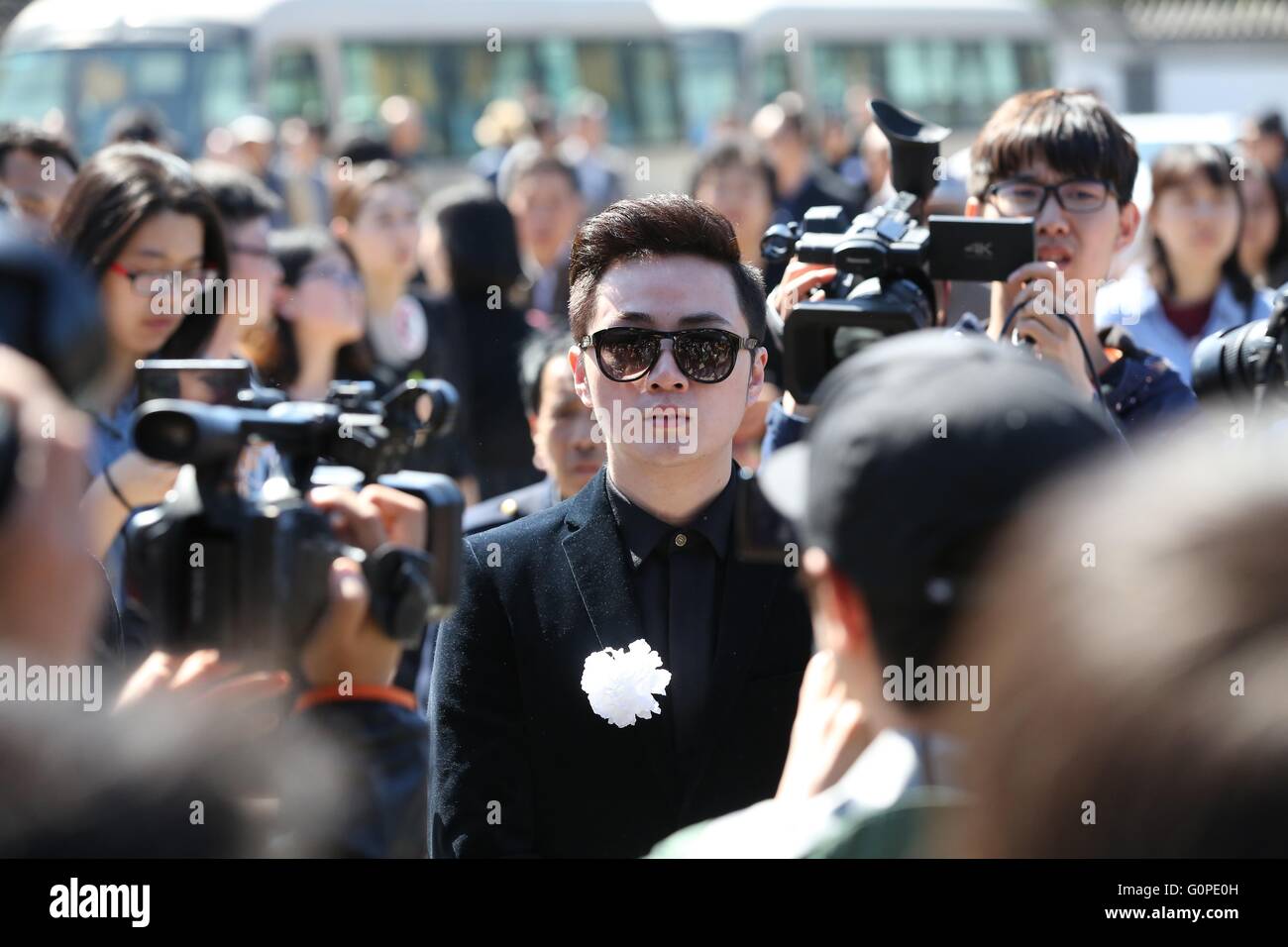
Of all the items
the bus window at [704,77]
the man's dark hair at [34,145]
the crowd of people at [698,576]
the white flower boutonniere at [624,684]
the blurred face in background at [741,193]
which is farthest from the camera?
the bus window at [704,77]

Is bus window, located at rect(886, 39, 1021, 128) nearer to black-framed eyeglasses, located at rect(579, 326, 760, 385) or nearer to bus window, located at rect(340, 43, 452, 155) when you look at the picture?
bus window, located at rect(340, 43, 452, 155)

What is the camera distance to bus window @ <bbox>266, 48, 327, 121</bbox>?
14102 millimetres

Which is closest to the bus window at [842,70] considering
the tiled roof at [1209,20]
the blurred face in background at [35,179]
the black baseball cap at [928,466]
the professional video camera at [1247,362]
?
the blurred face in background at [35,179]

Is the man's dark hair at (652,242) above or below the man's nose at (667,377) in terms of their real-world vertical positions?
above

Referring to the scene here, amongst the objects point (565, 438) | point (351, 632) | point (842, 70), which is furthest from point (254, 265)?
point (842, 70)

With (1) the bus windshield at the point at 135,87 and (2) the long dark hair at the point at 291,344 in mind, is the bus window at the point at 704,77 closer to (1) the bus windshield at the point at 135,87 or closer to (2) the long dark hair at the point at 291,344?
(1) the bus windshield at the point at 135,87

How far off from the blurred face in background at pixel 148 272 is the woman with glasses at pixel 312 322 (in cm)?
91

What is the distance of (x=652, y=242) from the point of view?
2.66 metres

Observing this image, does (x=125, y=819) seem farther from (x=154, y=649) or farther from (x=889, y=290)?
(x=889, y=290)

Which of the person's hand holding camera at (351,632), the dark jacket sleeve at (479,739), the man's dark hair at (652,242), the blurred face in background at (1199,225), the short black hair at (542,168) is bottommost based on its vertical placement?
the dark jacket sleeve at (479,739)

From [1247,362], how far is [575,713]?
1.31 m

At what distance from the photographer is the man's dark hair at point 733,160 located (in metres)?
6.93

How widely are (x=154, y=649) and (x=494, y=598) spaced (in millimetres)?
754

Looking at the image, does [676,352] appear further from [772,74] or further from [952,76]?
[952,76]
